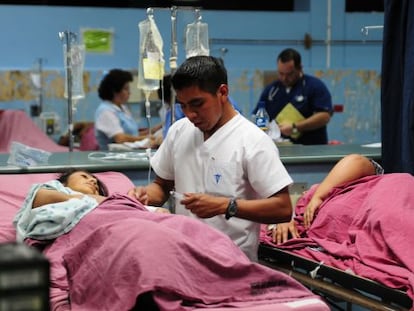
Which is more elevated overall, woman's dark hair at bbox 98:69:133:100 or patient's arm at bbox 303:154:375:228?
woman's dark hair at bbox 98:69:133:100

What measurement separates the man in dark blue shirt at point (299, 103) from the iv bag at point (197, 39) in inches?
55.0

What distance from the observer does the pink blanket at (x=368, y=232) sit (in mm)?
2516

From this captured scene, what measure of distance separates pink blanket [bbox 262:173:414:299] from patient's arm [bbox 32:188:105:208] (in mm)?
874

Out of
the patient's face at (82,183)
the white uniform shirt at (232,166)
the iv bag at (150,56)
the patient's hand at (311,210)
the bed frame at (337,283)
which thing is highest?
the iv bag at (150,56)

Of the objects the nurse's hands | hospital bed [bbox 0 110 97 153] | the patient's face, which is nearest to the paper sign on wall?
hospital bed [bbox 0 110 97 153]

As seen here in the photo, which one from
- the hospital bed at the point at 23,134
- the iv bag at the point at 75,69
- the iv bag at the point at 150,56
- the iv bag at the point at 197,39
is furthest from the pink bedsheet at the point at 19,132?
the iv bag at the point at 150,56

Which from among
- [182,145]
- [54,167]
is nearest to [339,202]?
[182,145]

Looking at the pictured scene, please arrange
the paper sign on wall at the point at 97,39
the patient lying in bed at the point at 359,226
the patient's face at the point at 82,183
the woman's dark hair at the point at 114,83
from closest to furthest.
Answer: the patient lying in bed at the point at 359,226
the patient's face at the point at 82,183
the woman's dark hair at the point at 114,83
the paper sign on wall at the point at 97,39

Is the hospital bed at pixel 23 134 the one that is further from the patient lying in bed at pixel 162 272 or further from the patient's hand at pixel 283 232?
the patient lying in bed at pixel 162 272

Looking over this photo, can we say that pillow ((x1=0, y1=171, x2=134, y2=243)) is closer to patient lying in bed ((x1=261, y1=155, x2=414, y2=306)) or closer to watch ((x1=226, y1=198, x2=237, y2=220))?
patient lying in bed ((x1=261, y1=155, x2=414, y2=306))

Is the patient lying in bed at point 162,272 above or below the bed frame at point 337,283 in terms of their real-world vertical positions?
above

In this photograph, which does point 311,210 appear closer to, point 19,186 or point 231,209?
point 231,209

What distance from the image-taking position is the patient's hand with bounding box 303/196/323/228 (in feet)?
10.1

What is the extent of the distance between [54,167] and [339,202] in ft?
4.50
